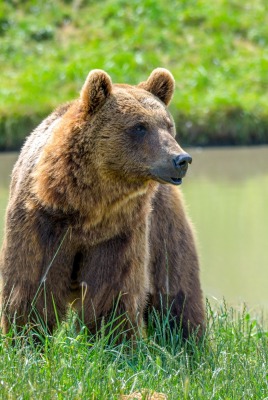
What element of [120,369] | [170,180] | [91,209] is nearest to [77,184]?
[91,209]

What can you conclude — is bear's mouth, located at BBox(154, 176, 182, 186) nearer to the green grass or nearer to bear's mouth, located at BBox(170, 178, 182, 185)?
bear's mouth, located at BBox(170, 178, 182, 185)

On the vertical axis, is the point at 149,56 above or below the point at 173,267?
above

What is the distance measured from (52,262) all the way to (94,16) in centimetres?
1909

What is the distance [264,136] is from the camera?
1891 centimetres

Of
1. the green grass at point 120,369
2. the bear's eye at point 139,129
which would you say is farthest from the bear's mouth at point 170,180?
the green grass at point 120,369

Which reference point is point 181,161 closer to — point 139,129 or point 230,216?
point 139,129

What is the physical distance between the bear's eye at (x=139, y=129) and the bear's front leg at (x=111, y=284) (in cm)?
58

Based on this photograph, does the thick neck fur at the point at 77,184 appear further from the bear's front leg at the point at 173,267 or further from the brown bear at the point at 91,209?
the bear's front leg at the point at 173,267

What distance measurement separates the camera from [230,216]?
1406 cm

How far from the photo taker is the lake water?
10.6m

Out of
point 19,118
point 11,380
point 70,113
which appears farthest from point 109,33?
point 11,380

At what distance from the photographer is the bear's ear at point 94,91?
6070 millimetres

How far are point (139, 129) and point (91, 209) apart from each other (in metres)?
0.52

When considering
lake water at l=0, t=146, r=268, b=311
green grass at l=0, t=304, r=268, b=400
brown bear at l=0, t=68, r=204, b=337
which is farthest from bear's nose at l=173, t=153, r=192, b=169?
lake water at l=0, t=146, r=268, b=311
